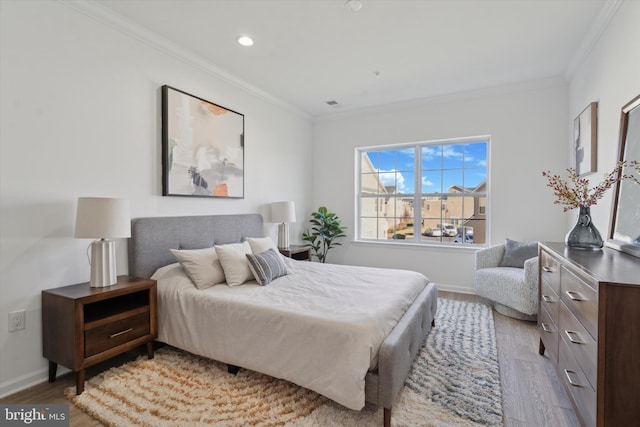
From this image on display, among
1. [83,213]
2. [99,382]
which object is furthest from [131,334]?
[83,213]

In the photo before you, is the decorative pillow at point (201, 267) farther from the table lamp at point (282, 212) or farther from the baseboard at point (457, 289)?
the baseboard at point (457, 289)

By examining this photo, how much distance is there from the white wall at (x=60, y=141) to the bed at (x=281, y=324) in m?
0.23

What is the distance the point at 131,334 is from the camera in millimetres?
2213

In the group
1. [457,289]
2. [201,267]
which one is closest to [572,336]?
[201,267]

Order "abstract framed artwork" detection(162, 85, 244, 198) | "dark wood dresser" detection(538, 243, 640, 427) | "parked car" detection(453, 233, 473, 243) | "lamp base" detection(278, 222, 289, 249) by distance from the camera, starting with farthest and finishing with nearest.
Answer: "parked car" detection(453, 233, 473, 243) → "lamp base" detection(278, 222, 289, 249) → "abstract framed artwork" detection(162, 85, 244, 198) → "dark wood dresser" detection(538, 243, 640, 427)

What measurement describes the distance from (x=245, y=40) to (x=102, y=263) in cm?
222

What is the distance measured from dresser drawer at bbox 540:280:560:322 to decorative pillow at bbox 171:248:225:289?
2.43m

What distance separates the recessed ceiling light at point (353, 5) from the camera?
2295 mm

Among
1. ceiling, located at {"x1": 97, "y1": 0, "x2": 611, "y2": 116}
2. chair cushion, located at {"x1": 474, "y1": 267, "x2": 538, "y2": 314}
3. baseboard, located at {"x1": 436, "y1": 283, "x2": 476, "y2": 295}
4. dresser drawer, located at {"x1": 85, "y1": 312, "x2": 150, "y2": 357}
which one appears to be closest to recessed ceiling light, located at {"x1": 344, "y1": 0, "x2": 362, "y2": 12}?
ceiling, located at {"x1": 97, "y1": 0, "x2": 611, "y2": 116}

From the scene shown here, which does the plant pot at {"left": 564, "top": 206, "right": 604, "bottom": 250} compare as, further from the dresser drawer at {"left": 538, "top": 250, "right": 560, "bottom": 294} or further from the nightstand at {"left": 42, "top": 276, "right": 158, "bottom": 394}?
the nightstand at {"left": 42, "top": 276, "right": 158, "bottom": 394}

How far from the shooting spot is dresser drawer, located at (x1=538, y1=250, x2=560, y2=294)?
1945mm

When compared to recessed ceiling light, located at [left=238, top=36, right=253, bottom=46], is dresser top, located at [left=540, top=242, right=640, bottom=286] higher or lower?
lower

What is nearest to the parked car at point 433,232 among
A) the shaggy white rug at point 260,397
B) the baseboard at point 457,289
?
the baseboard at point 457,289

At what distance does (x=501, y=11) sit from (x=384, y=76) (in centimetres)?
136
